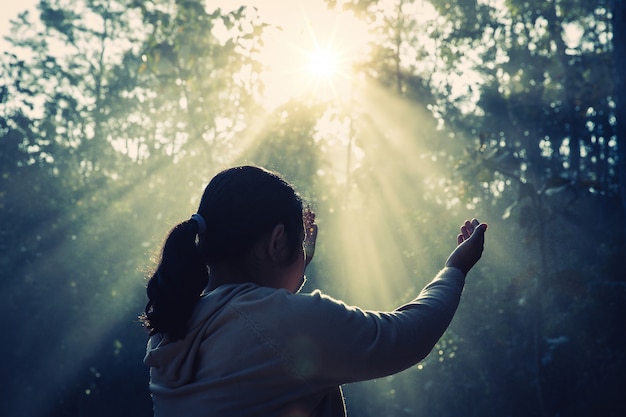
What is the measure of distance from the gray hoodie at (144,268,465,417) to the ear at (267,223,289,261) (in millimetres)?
132

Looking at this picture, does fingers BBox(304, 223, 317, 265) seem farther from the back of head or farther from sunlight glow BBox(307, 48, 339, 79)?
sunlight glow BBox(307, 48, 339, 79)

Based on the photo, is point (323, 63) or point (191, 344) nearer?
point (191, 344)

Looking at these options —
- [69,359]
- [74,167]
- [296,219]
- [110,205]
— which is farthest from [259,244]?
[74,167]

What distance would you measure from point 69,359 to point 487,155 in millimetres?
8389

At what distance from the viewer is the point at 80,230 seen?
472 inches

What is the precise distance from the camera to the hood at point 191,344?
66.8 inches

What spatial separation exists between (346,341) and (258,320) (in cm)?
23

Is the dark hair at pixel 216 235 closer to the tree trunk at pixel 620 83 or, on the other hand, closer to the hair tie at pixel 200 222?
the hair tie at pixel 200 222

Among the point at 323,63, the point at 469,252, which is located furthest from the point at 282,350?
the point at 323,63

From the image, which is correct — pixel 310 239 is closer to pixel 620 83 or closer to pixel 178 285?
pixel 178 285

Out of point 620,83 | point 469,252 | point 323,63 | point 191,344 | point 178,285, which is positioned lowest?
point 191,344

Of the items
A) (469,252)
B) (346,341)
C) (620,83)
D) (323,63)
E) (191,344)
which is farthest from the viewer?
(323,63)

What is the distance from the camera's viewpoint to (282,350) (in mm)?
1589

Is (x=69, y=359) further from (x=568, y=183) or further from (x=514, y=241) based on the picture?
(x=568, y=183)
